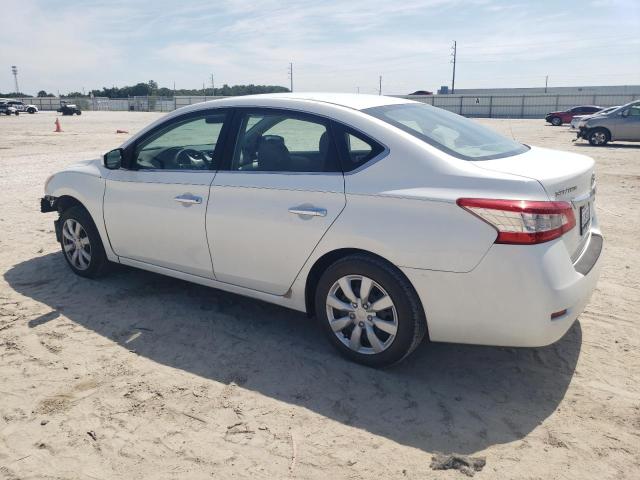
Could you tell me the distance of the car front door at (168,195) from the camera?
13.6ft

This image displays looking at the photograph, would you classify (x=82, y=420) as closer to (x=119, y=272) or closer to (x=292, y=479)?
(x=292, y=479)

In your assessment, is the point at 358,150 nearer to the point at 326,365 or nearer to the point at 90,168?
the point at 326,365

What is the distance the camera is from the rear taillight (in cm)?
288

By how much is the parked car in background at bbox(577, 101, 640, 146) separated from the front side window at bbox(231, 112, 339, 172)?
1859cm

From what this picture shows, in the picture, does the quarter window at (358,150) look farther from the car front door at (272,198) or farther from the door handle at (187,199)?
the door handle at (187,199)

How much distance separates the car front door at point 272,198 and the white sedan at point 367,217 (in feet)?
0.03

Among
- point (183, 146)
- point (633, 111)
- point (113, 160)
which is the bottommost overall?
point (113, 160)

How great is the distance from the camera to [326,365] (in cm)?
366

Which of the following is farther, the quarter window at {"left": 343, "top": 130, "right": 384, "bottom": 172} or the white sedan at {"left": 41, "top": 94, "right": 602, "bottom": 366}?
the quarter window at {"left": 343, "top": 130, "right": 384, "bottom": 172}

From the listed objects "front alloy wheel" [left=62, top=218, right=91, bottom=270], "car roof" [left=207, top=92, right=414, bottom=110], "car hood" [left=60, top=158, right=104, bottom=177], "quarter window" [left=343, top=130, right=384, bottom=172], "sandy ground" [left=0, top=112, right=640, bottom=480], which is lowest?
"sandy ground" [left=0, top=112, right=640, bottom=480]

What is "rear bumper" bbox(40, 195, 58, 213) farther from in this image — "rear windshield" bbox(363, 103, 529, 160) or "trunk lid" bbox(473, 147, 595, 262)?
"trunk lid" bbox(473, 147, 595, 262)

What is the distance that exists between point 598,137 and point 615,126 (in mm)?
639

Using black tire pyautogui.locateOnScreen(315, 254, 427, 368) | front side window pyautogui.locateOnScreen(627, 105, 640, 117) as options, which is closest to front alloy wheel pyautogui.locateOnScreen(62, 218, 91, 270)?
black tire pyautogui.locateOnScreen(315, 254, 427, 368)

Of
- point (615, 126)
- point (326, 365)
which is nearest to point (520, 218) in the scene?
point (326, 365)
